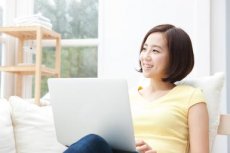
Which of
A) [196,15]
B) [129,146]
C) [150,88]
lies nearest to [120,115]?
[129,146]

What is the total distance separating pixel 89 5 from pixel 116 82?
1813 millimetres

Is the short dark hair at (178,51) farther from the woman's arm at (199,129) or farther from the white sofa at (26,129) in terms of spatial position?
the white sofa at (26,129)

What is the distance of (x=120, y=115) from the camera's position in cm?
118

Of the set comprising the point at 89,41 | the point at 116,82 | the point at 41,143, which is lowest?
the point at 41,143

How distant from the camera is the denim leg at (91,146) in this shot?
1131mm

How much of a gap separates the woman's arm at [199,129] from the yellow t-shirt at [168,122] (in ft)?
0.10

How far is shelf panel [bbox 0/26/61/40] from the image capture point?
2.49 meters

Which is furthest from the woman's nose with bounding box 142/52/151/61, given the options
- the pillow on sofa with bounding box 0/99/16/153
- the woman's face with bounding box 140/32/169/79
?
the pillow on sofa with bounding box 0/99/16/153

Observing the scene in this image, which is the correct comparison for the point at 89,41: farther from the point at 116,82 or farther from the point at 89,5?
the point at 116,82

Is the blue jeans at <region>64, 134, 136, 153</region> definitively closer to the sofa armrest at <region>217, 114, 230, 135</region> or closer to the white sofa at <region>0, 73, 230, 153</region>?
the sofa armrest at <region>217, 114, 230, 135</region>

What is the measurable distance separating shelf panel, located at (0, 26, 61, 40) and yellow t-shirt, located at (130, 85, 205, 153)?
4.07 ft

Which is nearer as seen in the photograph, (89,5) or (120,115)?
(120,115)

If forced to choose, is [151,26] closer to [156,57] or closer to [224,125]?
[156,57]

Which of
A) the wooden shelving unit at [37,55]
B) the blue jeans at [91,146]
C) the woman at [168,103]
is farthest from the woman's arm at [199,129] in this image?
the wooden shelving unit at [37,55]
